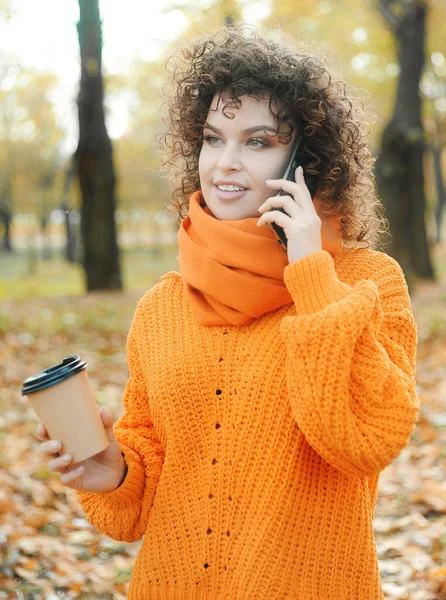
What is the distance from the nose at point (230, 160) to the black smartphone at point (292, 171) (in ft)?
0.46

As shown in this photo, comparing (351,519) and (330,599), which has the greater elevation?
(351,519)

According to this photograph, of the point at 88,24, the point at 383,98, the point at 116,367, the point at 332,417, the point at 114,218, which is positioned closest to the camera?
the point at 332,417

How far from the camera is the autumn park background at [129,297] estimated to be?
3.71m

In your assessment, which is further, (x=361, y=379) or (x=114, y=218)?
(x=114, y=218)

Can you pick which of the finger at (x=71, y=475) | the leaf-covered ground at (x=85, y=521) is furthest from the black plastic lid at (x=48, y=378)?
the leaf-covered ground at (x=85, y=521)

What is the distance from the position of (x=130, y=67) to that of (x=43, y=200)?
13112mm

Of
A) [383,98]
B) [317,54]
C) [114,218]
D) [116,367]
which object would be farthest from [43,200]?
[317,54]

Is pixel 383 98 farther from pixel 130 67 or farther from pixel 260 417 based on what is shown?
pixel 260 417

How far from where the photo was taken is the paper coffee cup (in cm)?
173

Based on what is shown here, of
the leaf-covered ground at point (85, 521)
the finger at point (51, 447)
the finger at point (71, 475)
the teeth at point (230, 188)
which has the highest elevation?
the teeth at point (230, 188)

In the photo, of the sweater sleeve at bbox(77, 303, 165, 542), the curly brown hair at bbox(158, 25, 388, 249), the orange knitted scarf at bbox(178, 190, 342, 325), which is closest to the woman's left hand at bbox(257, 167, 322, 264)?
the orange knitted scarf at bbox(178, 190, 342, 325)

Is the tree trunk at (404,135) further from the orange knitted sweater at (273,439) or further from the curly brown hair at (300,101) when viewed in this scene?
the orange knitted sweater at (273,439)

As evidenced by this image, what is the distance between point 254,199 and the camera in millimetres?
1977

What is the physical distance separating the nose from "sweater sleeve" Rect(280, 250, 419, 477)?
0.36 metres
